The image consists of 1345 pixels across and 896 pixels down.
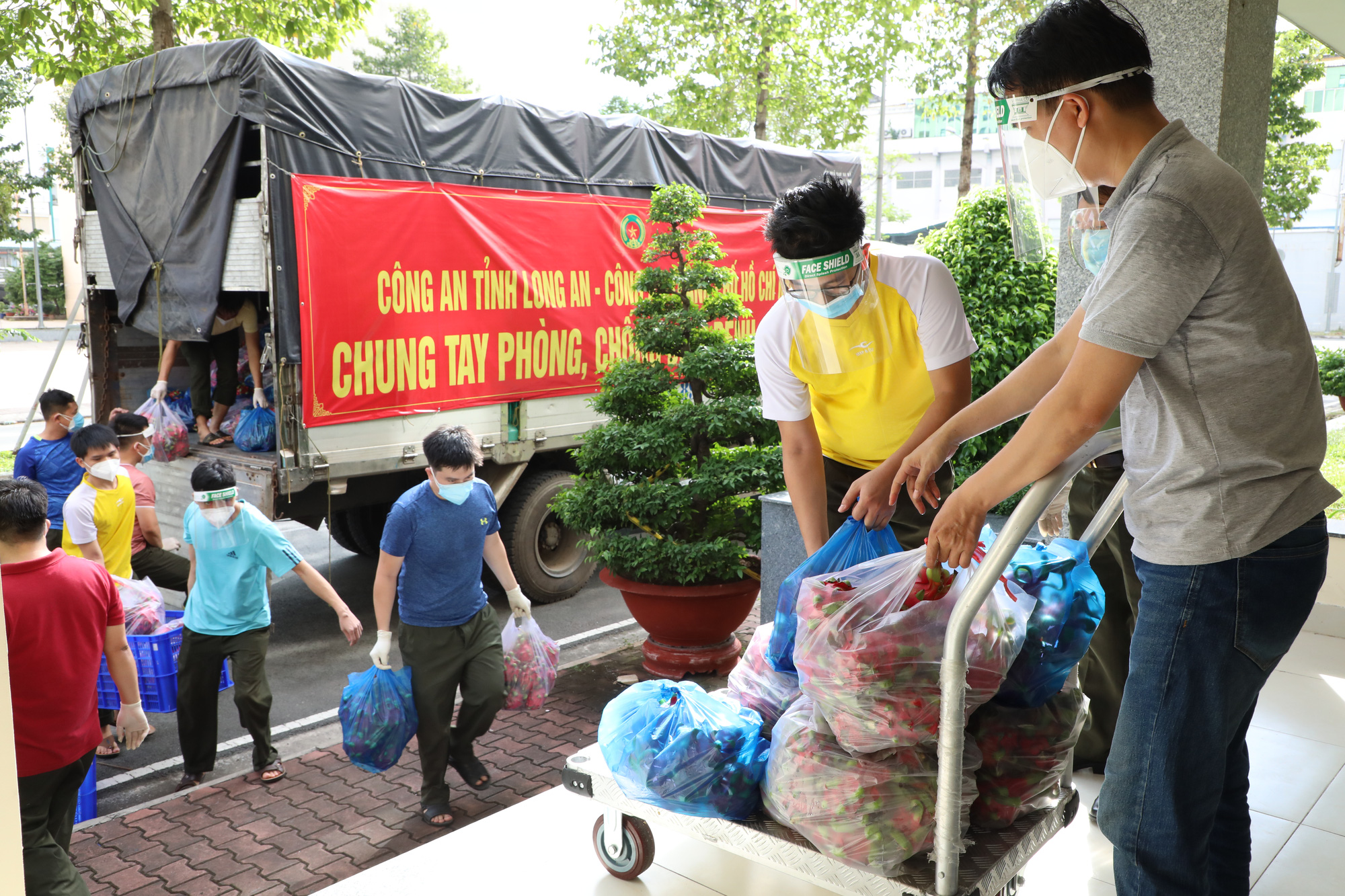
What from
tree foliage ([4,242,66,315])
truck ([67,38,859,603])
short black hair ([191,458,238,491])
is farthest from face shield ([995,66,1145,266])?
tree foliage ([4,242,66,315])

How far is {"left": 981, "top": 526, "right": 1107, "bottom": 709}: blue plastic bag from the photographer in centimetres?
218

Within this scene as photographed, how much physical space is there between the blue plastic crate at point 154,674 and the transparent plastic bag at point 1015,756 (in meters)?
3.33

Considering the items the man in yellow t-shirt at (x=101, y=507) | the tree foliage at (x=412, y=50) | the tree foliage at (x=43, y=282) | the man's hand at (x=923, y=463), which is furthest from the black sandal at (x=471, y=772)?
the tree foliage at (x=43, y=282)

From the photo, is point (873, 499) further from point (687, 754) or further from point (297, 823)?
point (297, 823)

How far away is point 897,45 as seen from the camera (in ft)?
43.9

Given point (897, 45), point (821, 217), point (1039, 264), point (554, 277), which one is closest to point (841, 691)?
point (821, 217)

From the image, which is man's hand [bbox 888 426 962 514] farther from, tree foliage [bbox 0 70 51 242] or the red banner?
tree foliage [bbox 0 70 51 242]

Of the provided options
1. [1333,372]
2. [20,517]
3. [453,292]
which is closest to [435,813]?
[20,517]

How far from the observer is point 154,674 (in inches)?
170

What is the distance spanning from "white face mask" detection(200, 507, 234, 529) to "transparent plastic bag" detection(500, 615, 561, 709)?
1253mm

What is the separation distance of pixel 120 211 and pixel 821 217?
5.37 meters

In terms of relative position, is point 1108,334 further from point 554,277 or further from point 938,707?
point 554,277

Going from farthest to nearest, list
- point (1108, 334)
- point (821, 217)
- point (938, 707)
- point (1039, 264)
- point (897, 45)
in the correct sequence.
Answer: point (897, 45), point (1039, 264), point (821, 217), point (938, 707), point (1108, 334)

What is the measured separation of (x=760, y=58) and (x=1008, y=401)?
12762 millimetres
